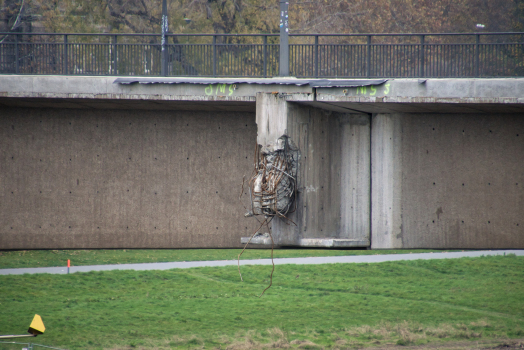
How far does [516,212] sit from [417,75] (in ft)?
15.1

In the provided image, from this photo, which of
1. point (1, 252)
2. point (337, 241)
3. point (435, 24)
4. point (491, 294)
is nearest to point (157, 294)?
point (337, 241)

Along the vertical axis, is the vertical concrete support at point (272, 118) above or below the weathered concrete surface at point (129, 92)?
below

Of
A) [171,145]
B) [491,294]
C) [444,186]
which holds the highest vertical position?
[171,145]

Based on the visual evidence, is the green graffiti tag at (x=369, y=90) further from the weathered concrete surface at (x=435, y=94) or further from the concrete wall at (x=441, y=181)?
the concrete wall at (x=441, y=181)

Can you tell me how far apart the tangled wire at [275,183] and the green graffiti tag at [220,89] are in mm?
1702

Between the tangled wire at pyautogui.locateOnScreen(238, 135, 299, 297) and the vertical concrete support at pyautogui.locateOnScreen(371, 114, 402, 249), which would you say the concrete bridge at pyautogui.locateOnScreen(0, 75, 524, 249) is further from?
the tangled wire at pyautogui.locateOnScreen(238, 135, 299, 297)

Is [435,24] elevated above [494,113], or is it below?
above

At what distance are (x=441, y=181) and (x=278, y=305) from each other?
5921 millimetres

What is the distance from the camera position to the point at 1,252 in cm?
1872

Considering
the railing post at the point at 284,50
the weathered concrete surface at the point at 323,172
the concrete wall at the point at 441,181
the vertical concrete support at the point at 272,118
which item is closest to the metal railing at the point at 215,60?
the railing post at the point at 284,50

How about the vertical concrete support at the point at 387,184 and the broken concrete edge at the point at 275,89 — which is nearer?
the broken concrete edge at the point at 275,89

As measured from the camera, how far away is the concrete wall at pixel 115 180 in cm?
1823

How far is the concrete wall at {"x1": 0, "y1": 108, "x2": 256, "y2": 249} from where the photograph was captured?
718 inches

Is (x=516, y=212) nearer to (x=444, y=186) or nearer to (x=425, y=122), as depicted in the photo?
(x=444, y=186)
